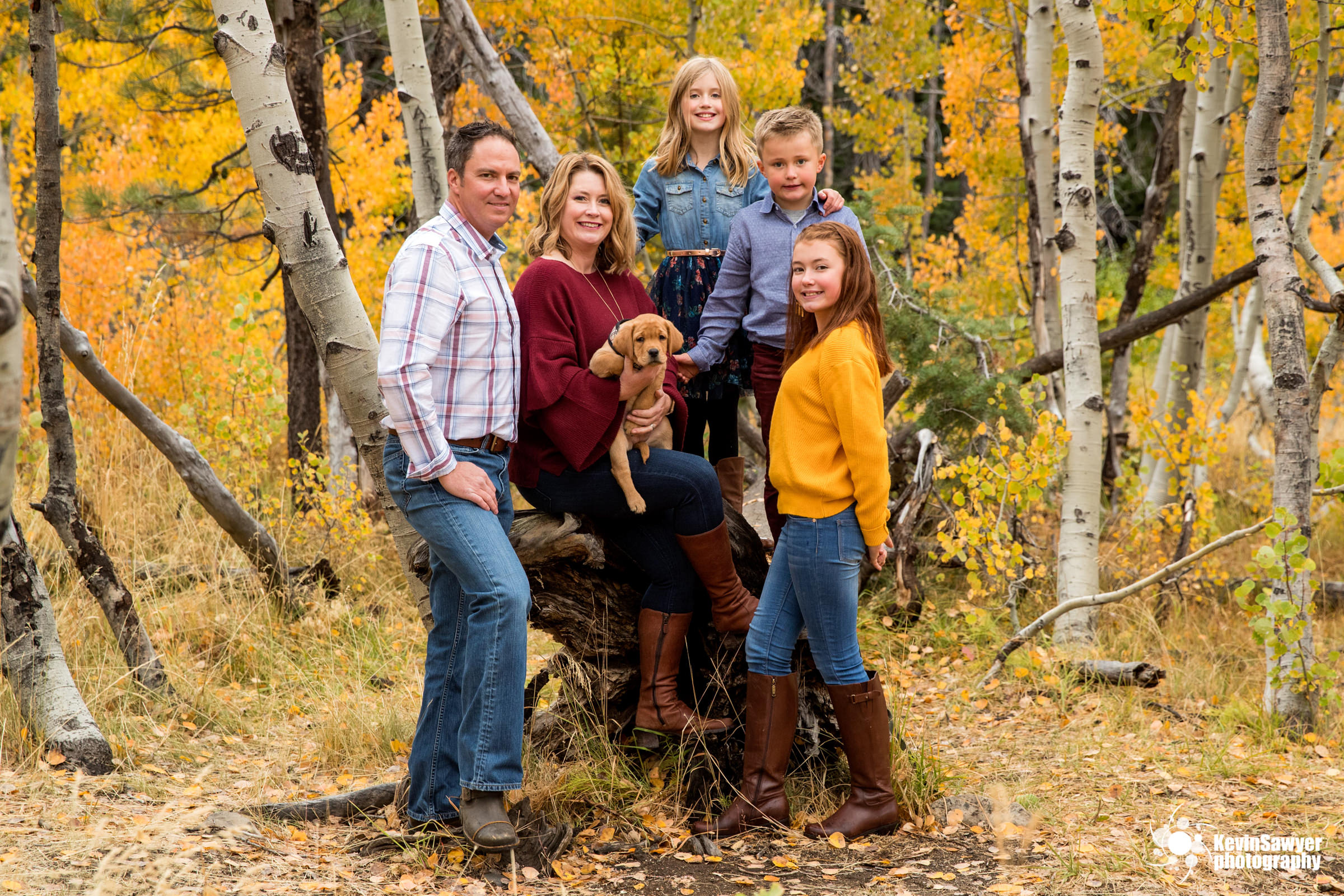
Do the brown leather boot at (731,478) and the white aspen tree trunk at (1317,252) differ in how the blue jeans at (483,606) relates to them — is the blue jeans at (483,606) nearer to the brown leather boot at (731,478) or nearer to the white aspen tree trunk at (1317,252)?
the brown leather boot at (731,478)

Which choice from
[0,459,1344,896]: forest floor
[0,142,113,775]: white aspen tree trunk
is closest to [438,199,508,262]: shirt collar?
[0,459,1344,896]: forest floor

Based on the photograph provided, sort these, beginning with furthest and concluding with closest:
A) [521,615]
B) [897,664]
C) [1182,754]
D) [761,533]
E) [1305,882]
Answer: [897,664] → [761,533] → [1182,754] → [1305,882] → [521,615]

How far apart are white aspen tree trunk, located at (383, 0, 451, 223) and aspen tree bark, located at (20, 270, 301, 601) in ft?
5.89

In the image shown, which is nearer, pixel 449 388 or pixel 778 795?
pixel 449 388

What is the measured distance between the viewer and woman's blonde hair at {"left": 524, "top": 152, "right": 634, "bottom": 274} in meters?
3.34

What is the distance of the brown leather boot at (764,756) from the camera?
3.54m

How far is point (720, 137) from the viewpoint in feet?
13.1

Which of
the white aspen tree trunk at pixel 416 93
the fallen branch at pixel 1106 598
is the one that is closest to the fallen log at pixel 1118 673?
the fallen branch at pixel 1106 598

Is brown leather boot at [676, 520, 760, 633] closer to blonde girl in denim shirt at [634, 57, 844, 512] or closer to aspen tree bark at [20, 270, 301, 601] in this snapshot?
blonde girl in denim shirt at [634, 57, 844, 512]

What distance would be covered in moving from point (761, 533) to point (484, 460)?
2598 mm

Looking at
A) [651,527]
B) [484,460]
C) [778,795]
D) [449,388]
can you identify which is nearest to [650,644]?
[651,527]

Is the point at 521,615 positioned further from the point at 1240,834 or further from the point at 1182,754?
the point at 1182,754

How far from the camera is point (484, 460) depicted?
125 inches

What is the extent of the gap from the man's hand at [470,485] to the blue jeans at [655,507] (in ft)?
1.30
